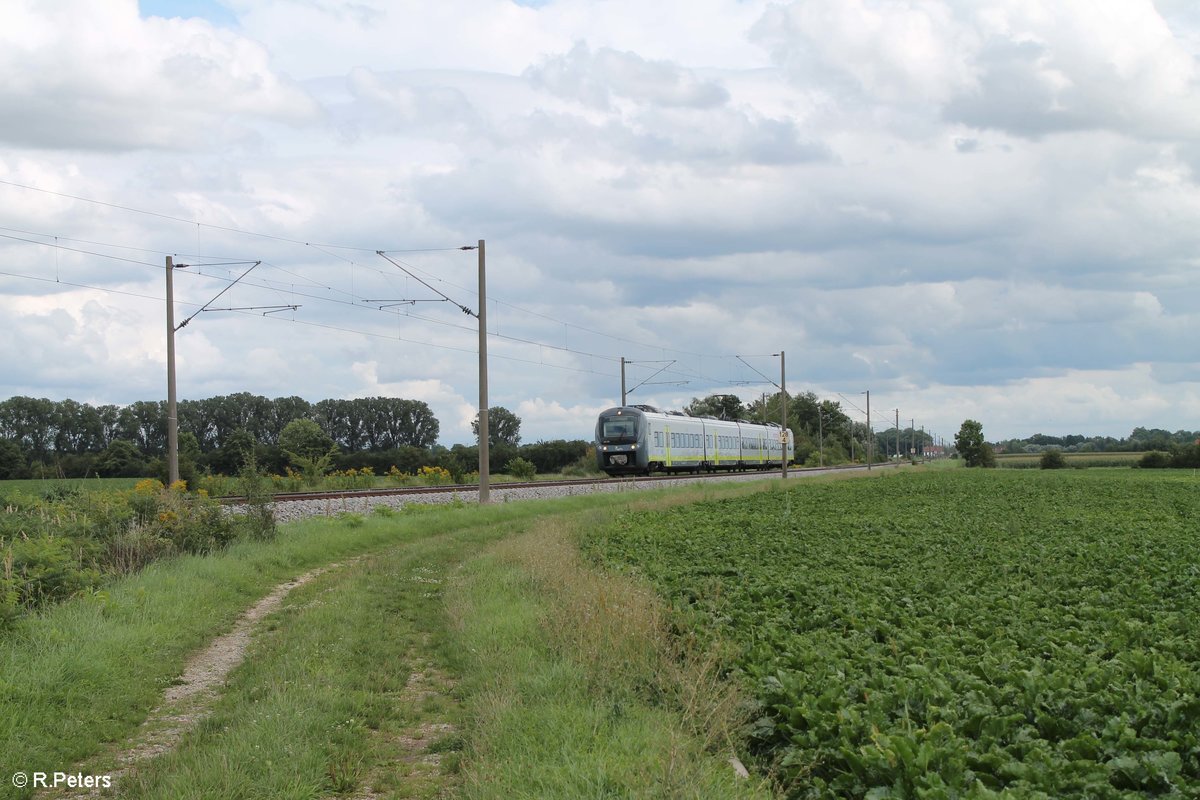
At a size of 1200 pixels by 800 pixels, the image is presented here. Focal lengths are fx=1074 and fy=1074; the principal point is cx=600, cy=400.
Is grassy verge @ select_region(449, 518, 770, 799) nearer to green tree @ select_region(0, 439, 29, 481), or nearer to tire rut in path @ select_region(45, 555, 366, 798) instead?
tire rut in path @ select_region(45, 555, 366, 798)

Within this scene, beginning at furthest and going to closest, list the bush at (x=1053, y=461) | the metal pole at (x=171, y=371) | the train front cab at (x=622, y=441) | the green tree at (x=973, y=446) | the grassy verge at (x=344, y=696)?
1. the green tree at (x=973, y=446)
2. the bush at (x=1053, y=461)
3. the train front cab at (x=622, y=441)
4. the metal pole at (x=171, y=371)
5. the grassy verge at (x=344, y=696)

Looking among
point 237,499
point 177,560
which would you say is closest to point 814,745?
point 177,560

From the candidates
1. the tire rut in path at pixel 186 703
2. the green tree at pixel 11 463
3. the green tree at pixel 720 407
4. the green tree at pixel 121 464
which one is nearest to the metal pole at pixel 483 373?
the tire rut in path at pixel 186 703

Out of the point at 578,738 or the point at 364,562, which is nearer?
the point at 578,738

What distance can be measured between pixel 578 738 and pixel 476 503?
24.7 metres

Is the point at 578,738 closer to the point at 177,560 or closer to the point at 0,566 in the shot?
the point at 0,566

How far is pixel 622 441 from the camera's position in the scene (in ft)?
167

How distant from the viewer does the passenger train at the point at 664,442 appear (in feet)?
167

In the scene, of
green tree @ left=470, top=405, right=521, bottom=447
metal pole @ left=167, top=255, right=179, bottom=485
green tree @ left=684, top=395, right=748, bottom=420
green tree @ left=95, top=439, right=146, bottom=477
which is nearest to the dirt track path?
metal pole @ left=167, top=255, right=179, bottom=485

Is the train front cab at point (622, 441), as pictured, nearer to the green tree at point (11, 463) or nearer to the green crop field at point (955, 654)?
the green tree at point (11, 463)

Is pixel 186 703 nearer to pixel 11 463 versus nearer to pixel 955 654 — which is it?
pixel 955 654

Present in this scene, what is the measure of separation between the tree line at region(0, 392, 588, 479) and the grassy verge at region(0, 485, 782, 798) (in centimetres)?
2751

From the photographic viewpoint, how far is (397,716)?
8.57m

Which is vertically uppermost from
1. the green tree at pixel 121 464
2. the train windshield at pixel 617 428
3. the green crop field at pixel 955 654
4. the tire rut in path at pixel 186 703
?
the train windshield at pixel 617 428
